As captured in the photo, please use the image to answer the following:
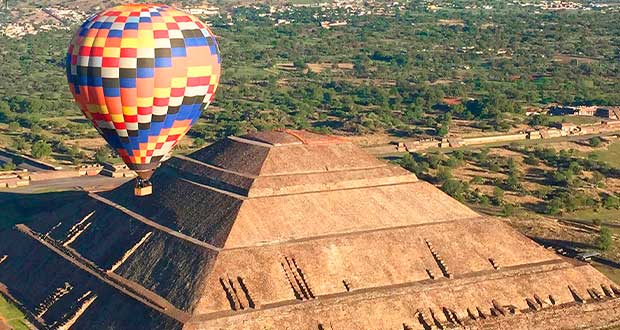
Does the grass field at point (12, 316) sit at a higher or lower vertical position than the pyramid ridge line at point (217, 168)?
lower

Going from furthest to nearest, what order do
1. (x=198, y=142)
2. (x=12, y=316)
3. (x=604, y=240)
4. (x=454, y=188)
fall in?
1. (x=198, y=142)
2. (x=454, y=188)
3. (x=604, y=240)
4. (x=12, y=316)

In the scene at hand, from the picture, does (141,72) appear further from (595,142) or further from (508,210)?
(595,142)

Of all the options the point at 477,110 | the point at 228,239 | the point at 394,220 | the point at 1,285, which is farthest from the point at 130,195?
the point at 477,110

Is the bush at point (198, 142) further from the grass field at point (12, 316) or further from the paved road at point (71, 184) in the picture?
the grass field at point (12, 316)

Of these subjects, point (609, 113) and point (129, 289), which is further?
point (609, 113)

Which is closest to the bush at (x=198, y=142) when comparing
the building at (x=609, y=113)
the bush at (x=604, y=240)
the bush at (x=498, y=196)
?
the bush at (x=498, y=196)

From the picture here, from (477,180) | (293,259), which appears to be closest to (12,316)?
(293,259)

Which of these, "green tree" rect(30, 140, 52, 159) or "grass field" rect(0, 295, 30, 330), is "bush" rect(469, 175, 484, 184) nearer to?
"green tree" rect(30, 140, 52, 159)
